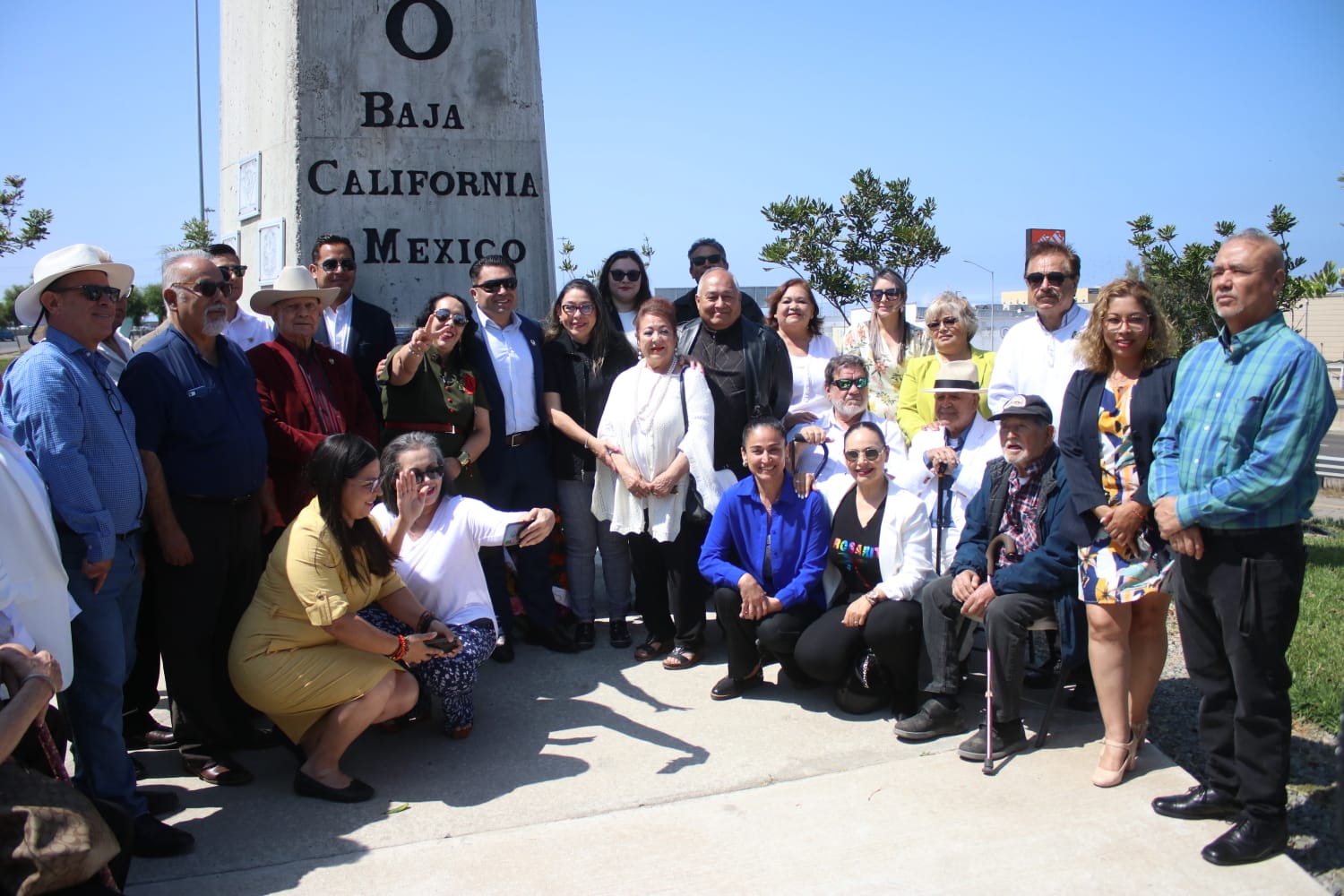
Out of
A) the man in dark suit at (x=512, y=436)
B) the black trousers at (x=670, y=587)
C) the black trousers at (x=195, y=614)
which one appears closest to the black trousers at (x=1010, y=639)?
the black trousers at (x=670, y=587)

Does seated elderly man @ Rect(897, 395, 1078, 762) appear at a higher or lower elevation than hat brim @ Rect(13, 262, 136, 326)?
lower

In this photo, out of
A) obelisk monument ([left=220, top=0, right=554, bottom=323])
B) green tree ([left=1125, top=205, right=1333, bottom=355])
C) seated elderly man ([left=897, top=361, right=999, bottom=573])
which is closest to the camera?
seated elderly man ([left=897, top=361, right=999, bottom=573])

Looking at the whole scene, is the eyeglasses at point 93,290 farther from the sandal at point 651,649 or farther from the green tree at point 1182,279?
the green tree at point 1182,279

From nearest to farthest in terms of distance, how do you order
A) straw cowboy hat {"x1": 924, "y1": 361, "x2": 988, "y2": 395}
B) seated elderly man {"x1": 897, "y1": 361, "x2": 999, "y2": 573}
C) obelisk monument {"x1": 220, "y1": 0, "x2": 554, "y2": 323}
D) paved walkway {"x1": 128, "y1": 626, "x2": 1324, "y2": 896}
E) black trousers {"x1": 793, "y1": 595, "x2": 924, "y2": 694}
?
1. paved walkway {"x1": 128, "y1": 626, "x2": 1324, "y2": 896}
2. black trousers {"x1": 793, "y1": 595, "x2": 924, "y2": 694}
3. seated elderly man {"x1": 897, "y1": 361, "x2": 999, "y2": 573}
4. straw cowboy hat {"x1": 924, "y1": 361, "x2": 988, "y2": 395}
5. obelisk monument {"x1": 220, "y1": 0, "x2": 554, "y2": 323}

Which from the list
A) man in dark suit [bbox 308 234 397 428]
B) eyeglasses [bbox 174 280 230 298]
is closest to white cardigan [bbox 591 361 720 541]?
man in dark suit [bbox 308 234 397 428]

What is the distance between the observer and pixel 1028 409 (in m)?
4.03

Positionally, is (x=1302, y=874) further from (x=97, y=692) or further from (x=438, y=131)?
(x=438, y=131)

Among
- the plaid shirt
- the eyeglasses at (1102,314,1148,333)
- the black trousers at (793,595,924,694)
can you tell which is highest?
the eyeglasses at (1102,314,1148,333)

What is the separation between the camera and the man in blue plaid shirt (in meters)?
3.20

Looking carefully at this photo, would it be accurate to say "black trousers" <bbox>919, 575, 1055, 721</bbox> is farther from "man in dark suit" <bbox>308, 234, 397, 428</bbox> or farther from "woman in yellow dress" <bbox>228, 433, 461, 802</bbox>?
"man in dark suit" <bbox>308, 234, 397, 428</bbox>

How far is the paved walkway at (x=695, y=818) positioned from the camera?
314 centimetres

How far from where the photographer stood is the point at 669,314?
515 cm

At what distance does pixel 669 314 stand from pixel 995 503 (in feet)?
6.12

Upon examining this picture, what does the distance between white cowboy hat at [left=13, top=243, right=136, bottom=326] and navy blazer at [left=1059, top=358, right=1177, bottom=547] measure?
347 cm
